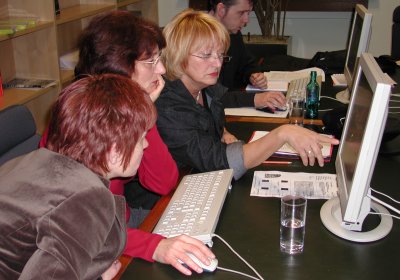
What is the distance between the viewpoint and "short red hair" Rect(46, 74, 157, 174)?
100 cm

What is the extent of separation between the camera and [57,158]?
0.95 metres

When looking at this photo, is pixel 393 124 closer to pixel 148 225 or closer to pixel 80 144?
pixel 148 225

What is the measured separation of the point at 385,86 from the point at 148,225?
2.26 feet

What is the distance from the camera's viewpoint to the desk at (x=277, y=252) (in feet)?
3.49

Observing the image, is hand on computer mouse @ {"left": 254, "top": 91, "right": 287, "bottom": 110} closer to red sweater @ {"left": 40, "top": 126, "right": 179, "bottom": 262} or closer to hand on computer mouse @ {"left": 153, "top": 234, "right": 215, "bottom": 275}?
red sweater @ {"left": 40, "top": 126, "right": 179, "bottom": 262}

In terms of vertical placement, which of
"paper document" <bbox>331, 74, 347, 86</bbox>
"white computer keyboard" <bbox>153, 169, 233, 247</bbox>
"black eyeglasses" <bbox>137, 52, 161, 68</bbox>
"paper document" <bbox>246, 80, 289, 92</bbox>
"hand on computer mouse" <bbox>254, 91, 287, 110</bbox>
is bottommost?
"paper document" <bbox>246, 80, 289, 92</bbox>

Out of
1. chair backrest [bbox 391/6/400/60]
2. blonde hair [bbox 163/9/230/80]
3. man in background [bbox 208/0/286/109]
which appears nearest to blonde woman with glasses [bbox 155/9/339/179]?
blonde hair [bbox 163/9/230/80]

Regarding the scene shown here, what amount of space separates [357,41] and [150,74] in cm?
104

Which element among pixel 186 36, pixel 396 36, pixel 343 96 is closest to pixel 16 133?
pixel 186 36

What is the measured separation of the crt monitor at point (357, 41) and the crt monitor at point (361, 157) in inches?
30.4

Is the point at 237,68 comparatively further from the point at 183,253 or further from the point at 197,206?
the point at 183,253

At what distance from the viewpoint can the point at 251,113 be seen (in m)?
2.21

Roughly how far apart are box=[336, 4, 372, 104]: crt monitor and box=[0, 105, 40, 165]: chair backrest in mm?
1327

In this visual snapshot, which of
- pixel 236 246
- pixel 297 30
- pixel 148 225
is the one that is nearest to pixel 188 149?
pixel 148 225
